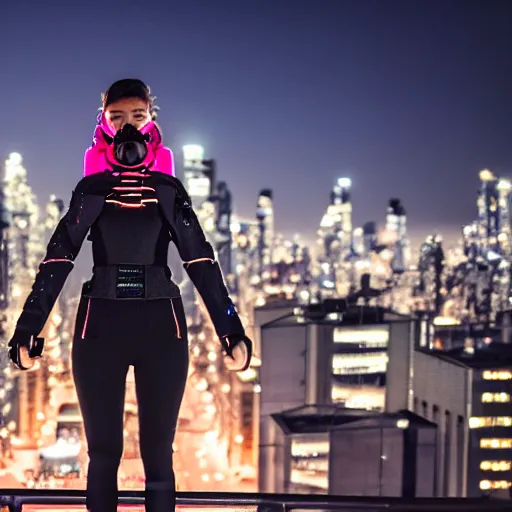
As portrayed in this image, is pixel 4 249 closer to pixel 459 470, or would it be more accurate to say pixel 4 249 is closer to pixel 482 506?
pixel 459 470

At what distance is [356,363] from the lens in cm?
1428

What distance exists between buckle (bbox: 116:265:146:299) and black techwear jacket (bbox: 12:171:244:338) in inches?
0.4

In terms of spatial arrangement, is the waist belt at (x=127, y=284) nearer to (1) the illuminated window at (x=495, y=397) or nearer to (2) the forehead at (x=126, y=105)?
(2) the forehead at (x=126, y=105)

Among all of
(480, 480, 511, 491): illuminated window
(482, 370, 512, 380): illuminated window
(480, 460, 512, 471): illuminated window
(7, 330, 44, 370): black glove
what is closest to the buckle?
(7, 330, 44, 370): black glove

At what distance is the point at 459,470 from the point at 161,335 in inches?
503

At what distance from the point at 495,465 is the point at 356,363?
132 inches

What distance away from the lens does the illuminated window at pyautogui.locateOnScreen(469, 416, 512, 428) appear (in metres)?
12.3

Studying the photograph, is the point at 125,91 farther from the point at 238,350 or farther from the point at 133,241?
the point at 238,350

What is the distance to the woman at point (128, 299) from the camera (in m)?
1.79

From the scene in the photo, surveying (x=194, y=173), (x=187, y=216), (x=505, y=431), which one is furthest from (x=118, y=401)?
(x=194, y=173)

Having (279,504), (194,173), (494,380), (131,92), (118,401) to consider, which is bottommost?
(494,380)

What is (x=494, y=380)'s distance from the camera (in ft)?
39.2

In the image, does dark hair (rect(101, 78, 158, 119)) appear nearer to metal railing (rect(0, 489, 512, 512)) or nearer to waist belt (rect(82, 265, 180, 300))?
waist belt (rect(82, 265, 180, 300))

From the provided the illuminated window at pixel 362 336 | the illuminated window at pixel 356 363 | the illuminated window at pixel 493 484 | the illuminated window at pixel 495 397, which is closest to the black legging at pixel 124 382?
the illuminated window at pixel 495 397
